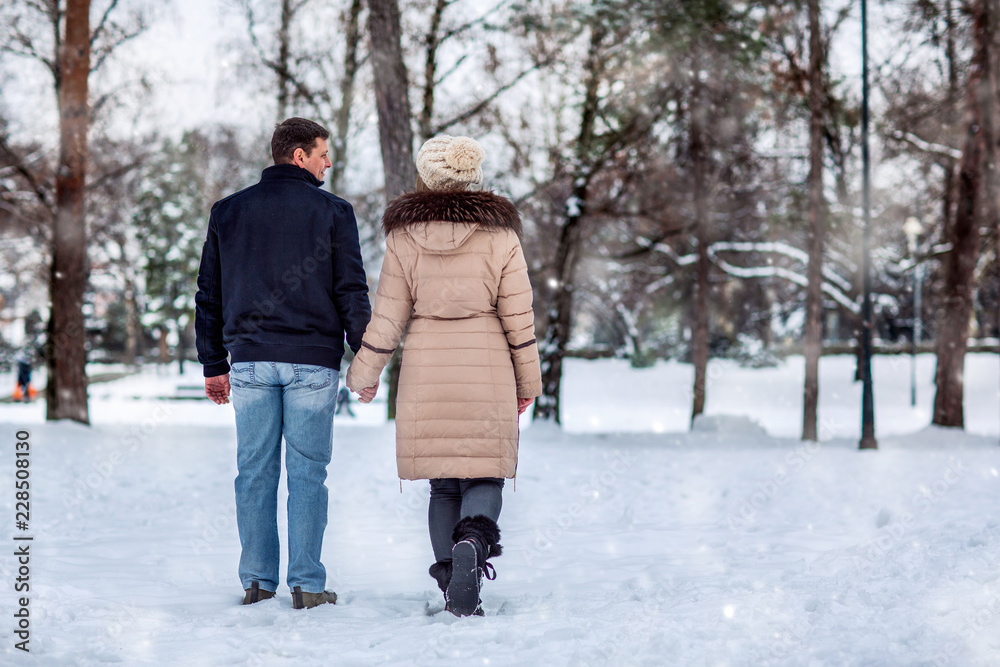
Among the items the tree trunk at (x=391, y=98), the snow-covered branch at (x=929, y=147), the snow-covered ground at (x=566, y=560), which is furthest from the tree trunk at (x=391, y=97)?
the snow-covered branch at (x=929, y=147)

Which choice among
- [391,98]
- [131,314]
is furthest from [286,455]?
[131,314]

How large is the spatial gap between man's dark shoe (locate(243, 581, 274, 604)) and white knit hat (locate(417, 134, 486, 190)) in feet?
6.41

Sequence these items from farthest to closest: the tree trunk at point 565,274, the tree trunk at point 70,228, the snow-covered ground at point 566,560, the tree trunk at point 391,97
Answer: the tree trunk at point 565,274
the tree trunk at point 70,228
the tree trunk at point 391,97
the snow-covered ground at point 566,560

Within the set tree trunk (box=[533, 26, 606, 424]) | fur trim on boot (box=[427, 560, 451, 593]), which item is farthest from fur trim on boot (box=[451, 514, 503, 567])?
tree trunk (box=[533, 26, 606, 424])

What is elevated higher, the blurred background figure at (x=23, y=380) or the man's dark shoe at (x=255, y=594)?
the man's dark shoe at (x=255, y=594)

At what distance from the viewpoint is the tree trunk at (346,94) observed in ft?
51.8

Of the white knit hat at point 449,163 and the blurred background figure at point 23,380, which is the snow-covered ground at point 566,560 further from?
the blurred background figure at point 23,380

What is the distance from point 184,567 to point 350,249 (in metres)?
2.26

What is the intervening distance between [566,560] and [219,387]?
8.35ft

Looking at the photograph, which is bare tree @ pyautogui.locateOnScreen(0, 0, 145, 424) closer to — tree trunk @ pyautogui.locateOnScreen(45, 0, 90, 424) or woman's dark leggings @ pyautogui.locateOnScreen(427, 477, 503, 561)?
tree trunk @ pyautogui.locateOnScreen(45, 0, 90, 424)

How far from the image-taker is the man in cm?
384

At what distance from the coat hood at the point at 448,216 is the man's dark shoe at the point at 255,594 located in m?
1.70

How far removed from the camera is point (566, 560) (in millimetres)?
5535

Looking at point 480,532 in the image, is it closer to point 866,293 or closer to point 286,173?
point 286,173
